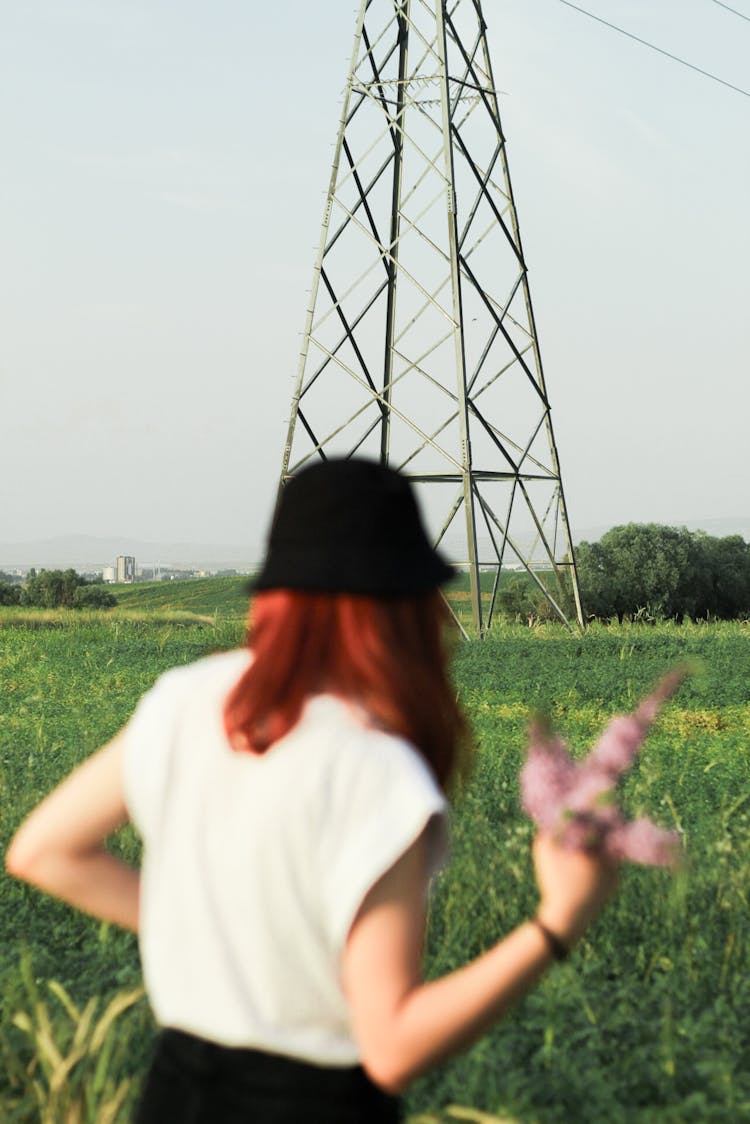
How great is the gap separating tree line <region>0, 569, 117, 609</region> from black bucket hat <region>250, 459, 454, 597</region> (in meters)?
53.1

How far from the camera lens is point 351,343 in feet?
64.2

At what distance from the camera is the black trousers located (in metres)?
1.71

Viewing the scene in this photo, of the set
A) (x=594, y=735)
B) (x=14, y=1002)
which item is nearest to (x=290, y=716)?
(x=14, y=1002)

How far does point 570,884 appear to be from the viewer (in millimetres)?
1489

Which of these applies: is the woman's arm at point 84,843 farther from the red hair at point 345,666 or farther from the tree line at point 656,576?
the tree line at point 656,576

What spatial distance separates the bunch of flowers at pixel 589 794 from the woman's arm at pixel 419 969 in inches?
1.6

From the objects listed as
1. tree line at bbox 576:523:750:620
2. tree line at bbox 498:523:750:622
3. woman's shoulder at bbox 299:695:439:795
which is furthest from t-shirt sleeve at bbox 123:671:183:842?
tree line at bbox 576:523:750:620

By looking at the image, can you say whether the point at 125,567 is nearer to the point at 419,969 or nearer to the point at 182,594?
the point at 182,594

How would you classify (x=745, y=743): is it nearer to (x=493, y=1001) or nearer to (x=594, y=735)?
(x=594, y=735)

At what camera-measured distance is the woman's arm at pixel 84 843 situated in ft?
5.92

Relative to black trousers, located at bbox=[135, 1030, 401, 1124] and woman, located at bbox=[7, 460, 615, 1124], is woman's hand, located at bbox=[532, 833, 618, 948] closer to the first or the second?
woman, located at bbox=[7, 460, 615, 1124]

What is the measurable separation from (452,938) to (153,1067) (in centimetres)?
296

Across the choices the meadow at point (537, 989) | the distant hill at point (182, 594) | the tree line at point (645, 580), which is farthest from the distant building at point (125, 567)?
the meadow at point (537, 989)

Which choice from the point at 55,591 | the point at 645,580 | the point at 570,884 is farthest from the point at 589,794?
the point at 55,591
